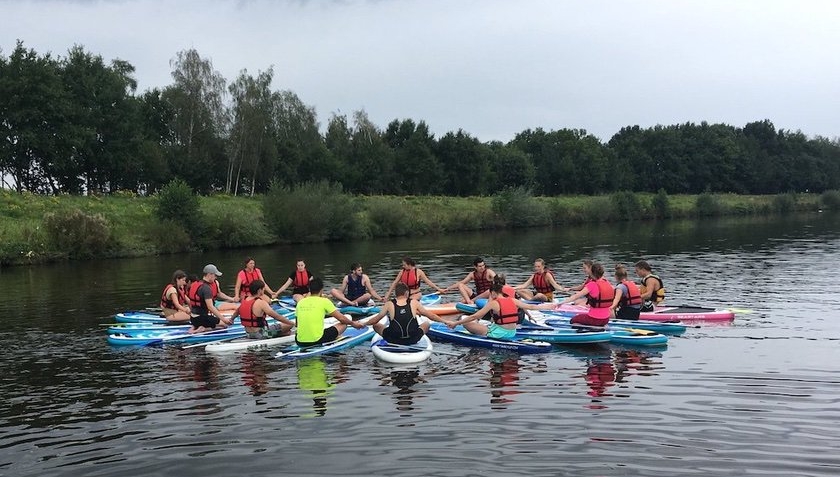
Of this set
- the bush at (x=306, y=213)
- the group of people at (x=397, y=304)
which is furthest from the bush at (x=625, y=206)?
the group of people at (x=397, y=304)

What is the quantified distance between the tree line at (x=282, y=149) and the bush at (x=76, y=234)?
47.0ft

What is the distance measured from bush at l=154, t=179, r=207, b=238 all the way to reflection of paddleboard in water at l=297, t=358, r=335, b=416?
36.1 meters

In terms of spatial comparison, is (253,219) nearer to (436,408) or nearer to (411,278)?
(411,278)

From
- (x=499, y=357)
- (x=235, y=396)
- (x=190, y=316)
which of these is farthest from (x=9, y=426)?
(x=499, y=357)

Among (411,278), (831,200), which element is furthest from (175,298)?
(831,200)

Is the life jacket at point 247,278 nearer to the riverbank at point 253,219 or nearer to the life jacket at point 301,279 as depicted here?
the life jacket at point 301,279

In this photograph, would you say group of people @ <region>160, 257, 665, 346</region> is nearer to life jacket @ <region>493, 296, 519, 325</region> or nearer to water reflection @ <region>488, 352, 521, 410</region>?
life jacket @ <region>493, 296, 519, 325</region>

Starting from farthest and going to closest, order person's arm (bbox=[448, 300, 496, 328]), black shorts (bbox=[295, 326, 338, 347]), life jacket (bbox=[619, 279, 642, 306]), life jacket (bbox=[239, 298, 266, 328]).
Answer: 1. life jacket (bbox=[619, 279, 642, 306])
2. life jacket (bbox=[239, 298, 266, 328])
3. person's arm (bbox=[448, 300, 496, 328])
4. black shorts (bbox=[295, 326, 338, 347])

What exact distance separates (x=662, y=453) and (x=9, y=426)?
933cm

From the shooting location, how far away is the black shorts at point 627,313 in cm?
1709

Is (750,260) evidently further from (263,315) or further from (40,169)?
(40,169)

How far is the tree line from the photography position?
2158 inches

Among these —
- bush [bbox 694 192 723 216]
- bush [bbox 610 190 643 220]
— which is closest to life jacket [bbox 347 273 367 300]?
bush [bbox 610 190 643 220]

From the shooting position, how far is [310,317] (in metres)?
14.6
